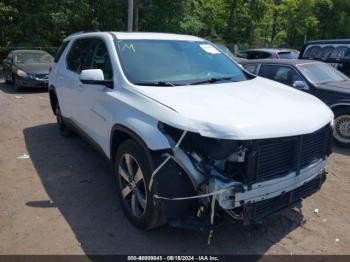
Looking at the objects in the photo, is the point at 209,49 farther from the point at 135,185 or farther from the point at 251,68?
the point at 251,68

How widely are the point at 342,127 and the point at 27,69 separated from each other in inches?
403

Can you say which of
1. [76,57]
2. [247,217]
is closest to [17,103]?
[76,57]

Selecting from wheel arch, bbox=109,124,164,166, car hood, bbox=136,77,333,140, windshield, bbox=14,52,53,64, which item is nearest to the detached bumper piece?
car hood, bbox=136,77,333,140

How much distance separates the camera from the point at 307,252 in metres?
3.53

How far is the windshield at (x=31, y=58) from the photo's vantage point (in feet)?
45.8

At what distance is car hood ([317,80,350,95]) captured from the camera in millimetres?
7043

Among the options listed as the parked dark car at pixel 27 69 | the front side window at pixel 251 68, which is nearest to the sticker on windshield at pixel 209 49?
the front side window at pixel 251 68

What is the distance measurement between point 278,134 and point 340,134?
4.33 meters

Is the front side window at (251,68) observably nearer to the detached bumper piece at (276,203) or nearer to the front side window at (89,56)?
the front side window at (89,56)

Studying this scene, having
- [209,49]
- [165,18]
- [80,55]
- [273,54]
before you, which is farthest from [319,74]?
[165,18]

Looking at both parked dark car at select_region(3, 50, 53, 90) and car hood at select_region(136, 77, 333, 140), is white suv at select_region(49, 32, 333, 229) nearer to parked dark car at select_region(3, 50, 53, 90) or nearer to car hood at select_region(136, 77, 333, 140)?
car hood at select_region(136, 77, 333, 140)

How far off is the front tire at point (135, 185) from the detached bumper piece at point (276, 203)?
2.55 feet

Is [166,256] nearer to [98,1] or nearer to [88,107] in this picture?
[88,107]

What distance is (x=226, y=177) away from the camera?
10.3 ft
